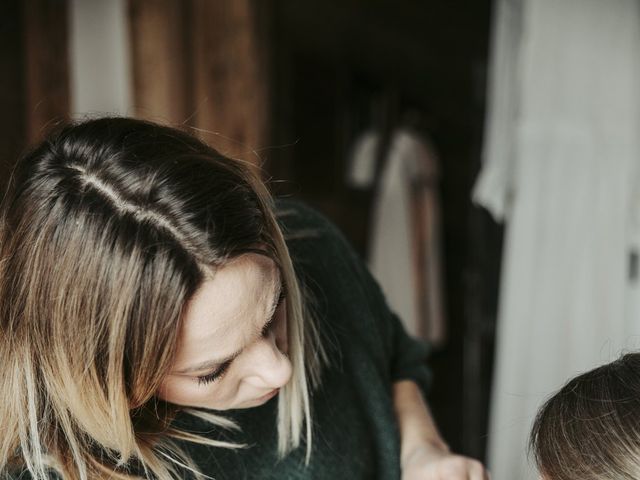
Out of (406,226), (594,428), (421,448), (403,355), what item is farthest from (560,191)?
(406,226)

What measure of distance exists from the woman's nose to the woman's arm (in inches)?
10.9

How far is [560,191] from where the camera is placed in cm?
183

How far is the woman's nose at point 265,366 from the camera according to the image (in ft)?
2.73

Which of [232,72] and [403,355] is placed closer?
[403,355]

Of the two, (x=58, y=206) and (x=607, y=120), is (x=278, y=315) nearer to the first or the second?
(x=58, y=206)

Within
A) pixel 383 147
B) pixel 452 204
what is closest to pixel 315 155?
pixel 383 147

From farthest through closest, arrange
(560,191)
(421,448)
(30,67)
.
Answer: (30,67) < (560,191) < (421,448)

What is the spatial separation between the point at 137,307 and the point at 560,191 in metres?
1.36

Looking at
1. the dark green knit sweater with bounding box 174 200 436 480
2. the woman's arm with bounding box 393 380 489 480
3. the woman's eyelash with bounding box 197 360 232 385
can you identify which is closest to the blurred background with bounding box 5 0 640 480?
the dark green knit sweater with bounding box 174 200 436 480

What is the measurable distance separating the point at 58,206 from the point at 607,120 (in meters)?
1.40

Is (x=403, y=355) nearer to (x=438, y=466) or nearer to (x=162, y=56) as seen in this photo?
(x=438, y=466)

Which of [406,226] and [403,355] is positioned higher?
[403,355]

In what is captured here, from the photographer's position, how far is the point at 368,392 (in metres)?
1.08

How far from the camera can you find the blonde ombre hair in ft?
2.39
